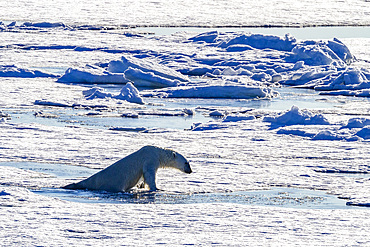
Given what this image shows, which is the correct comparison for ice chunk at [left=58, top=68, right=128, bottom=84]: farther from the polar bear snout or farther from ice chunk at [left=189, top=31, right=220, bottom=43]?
the polar bear snout

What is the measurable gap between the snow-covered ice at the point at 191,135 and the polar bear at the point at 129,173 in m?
0.17

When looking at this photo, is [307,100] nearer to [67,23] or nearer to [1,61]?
[1,61]

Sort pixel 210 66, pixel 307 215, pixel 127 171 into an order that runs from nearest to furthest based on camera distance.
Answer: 1. pixel 307 215
2. pixel 127 171
3. pixel 210 66

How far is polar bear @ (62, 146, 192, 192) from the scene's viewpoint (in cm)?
705

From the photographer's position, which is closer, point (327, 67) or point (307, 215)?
point (307, 215)

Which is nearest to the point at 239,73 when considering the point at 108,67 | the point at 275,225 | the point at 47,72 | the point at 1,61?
the point at 108,67

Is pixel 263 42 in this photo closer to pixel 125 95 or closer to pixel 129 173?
→ pixel 125 95

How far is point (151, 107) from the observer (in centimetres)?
1299

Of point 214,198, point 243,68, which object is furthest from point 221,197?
point 243,68

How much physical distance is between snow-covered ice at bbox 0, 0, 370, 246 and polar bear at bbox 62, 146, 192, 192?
0.17 metres

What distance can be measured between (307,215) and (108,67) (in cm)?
1101

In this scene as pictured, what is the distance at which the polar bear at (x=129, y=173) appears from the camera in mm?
7055

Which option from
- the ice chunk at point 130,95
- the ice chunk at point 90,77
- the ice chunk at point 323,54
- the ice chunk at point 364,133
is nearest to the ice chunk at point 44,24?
the ice chunk at point 323,54

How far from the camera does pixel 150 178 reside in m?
7.13
